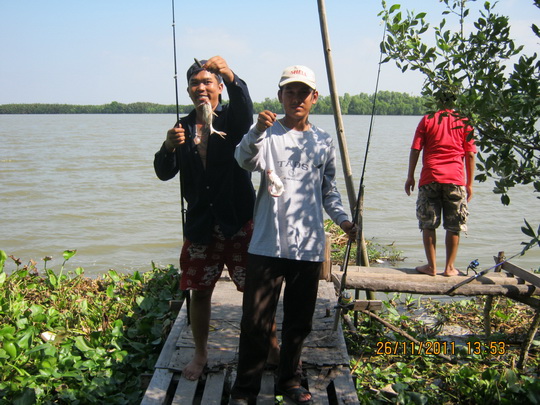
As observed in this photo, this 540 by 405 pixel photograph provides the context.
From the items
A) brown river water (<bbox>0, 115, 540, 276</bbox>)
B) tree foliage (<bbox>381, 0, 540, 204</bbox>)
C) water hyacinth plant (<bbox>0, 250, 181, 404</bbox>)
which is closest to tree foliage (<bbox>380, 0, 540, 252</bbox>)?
tree foliage (<bbox>381, 0, 540, 204</bbox>)

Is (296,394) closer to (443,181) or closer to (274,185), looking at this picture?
(274,185)

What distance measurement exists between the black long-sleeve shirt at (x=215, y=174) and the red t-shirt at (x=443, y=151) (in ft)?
8.58

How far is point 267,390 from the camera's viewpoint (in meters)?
3.36

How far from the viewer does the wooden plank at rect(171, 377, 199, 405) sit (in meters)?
3.28

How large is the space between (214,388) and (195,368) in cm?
20

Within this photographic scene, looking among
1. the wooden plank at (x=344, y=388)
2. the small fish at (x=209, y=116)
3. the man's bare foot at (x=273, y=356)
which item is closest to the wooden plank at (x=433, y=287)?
the wooden plank at (x=344, y=388)

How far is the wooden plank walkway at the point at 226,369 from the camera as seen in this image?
3328 mm

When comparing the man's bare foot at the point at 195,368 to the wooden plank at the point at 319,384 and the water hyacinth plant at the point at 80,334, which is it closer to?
the water hyacinth plant at the point at 80,334

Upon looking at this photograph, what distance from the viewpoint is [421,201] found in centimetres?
550

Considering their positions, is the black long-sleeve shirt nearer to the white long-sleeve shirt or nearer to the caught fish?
the white long-sleeve shirt

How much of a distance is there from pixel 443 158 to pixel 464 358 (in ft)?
6.36

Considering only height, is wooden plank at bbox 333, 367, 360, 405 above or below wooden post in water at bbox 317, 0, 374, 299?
below

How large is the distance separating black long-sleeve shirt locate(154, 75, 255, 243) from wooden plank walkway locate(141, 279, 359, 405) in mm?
934

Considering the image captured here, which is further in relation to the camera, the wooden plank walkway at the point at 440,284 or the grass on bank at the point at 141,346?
the wooden plank walkway at the point at 440,284
